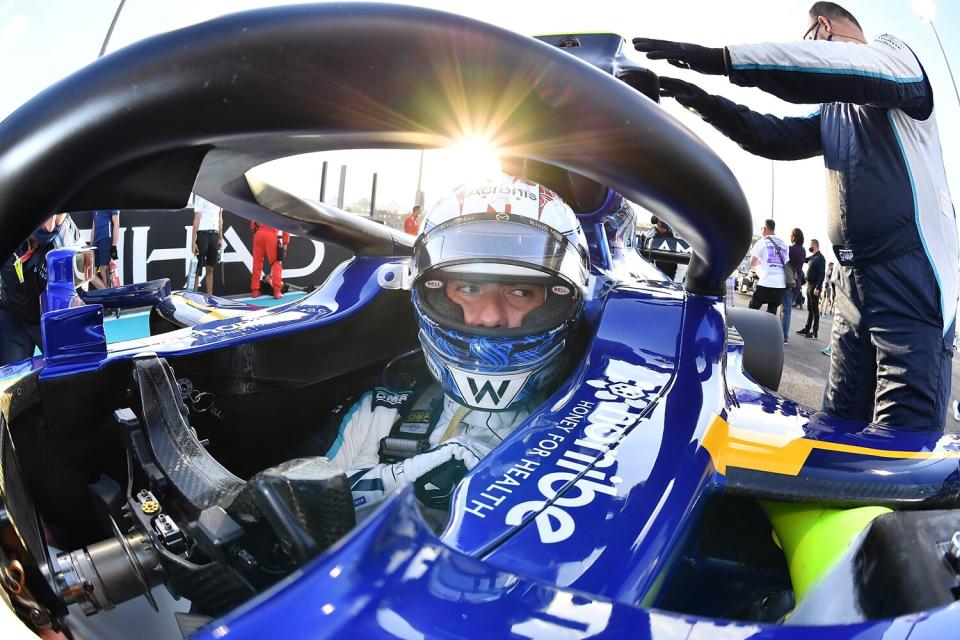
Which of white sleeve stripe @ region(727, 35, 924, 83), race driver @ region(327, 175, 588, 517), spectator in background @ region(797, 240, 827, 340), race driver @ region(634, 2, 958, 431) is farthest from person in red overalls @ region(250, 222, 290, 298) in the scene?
spectator in background @ region(797, 240, 827, 340)

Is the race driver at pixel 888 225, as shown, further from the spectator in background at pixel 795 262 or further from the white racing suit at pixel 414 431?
the spectator in background at pixel 795 262

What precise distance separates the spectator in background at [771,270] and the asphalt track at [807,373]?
72 centimetres

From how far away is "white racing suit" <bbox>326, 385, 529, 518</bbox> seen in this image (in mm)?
1433

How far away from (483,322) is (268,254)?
7.72 metres

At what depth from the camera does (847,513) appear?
112 cm

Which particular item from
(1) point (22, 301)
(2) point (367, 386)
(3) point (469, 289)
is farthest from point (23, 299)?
(3) point (469, 289)

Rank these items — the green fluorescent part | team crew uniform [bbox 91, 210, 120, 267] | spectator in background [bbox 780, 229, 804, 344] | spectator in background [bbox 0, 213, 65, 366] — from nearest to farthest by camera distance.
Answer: the green fluorescent part < spectator in background [bbox 0, 213, 65, 366] < team crew uniform [bbox 91, 210, 120, 267] < spectator in background [bbox 780, 229, 804, 344]

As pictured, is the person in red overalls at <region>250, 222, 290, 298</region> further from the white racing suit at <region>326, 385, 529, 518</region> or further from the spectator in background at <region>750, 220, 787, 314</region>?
the white racing suit at <region>326, 385, 529, 518</region>

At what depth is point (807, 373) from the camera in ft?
21.5

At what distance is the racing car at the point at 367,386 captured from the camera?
0.41 meters

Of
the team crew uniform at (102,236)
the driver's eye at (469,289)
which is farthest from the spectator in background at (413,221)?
the driver's eye at (469,289)

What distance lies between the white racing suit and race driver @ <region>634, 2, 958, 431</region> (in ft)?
3.61

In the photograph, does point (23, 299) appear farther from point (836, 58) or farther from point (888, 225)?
point (888, 225)

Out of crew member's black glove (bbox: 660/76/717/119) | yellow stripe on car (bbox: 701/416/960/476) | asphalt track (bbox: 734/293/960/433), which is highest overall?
crew member's black glove (bbox: 660/76/717/119)
